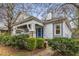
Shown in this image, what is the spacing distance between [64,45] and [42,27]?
49cm

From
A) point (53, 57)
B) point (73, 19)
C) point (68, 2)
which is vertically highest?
point (68, 2)

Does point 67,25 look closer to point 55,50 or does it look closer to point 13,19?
point 55,50

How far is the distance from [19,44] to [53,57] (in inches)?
24.8

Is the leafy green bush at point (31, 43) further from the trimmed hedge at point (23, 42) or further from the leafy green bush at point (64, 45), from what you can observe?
the leafy green bush at point (64, 45)

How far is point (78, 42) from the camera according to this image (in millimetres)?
4500

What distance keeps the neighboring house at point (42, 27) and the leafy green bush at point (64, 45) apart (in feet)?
0.28

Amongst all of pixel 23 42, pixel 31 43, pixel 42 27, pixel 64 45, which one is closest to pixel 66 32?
pixel 64 45

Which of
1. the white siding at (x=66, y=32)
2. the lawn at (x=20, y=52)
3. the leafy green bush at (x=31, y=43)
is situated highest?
the white siding at (x=66, y=32)

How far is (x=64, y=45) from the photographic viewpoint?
14.8ft

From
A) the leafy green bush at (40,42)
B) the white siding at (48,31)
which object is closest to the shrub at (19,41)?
the leafy green bush at (40,42)

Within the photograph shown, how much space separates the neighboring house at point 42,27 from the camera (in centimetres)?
451

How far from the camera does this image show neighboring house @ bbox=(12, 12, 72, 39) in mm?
4508

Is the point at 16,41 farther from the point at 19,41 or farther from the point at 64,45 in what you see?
the point at 64,45

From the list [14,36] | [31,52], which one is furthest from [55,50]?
[14,36]
